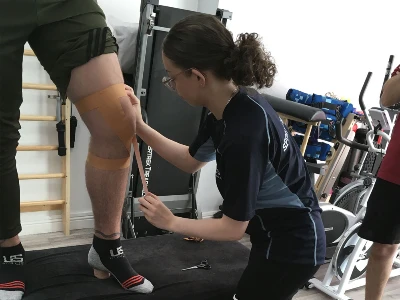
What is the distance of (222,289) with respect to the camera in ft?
5.23

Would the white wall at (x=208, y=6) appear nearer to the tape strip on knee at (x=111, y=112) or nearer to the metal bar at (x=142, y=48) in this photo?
the metal bar at (x=142, y=48)

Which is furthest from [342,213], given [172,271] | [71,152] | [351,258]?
[71,152]

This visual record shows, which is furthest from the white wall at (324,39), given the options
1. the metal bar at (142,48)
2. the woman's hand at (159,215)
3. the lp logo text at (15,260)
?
the lp logo text at (15,260)

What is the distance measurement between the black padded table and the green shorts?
73 centimetres

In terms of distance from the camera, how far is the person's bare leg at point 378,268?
5.59 ft

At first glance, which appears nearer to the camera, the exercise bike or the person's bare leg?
the person's bare leg

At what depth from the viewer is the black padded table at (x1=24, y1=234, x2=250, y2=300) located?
142 centimetres

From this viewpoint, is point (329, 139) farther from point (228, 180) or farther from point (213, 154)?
point (228, 180)

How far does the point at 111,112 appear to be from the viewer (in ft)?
4.18

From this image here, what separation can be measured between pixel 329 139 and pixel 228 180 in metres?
2.05

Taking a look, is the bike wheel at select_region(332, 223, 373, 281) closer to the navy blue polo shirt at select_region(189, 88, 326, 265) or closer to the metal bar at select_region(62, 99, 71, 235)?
the navy blue polo shirt at select_region(189, 88, 326, 265)

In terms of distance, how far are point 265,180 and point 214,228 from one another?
0.22m

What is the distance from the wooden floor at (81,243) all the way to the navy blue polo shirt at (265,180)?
1.12 metres

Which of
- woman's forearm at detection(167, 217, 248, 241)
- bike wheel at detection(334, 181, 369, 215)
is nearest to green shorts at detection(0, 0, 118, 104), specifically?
woman's forearm at detection(167, 217, 248, 241)
